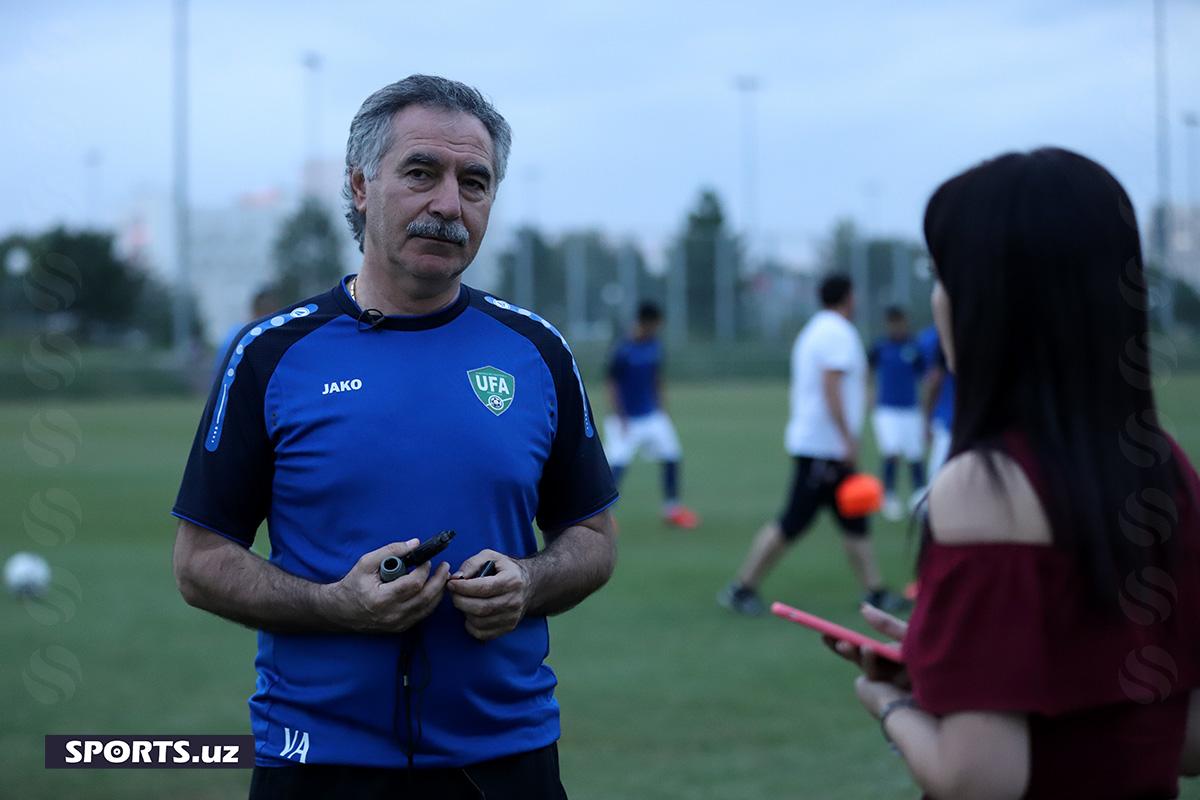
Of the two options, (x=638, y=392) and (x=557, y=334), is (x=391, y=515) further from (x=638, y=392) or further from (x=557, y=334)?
(x=638, y=392)

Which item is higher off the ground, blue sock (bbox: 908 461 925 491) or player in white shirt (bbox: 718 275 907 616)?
player in white shirt (bbox: 718 275 907 616)

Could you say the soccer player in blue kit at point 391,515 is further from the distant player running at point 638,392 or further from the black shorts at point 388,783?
the distant player running at point 638,392

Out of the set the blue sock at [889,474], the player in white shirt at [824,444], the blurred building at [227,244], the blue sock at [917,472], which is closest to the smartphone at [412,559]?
the player in white shirt at [824,444]

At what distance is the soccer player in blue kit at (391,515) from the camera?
9.34ft

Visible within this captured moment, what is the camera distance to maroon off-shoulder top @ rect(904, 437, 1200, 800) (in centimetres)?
193

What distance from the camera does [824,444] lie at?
9992 mm

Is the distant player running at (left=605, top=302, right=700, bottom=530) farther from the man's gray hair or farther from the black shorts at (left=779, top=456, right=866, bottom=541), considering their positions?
the man's gray hair

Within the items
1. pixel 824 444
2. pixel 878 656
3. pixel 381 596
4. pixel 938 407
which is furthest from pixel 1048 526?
pixel 938 407

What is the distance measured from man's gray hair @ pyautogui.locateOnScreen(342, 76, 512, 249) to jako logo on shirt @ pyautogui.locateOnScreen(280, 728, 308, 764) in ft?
3.96

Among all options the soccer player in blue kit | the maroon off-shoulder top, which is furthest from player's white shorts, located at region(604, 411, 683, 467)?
the maroon off-shoulder top

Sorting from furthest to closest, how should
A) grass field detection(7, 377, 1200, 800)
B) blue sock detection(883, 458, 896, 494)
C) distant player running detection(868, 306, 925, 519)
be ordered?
blue sock detection(883, 458, 896, 494), distant player running detection(868, 306, 925, 519), grass field detection(7, 377, 1200, 800)

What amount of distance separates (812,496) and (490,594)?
7300 mm

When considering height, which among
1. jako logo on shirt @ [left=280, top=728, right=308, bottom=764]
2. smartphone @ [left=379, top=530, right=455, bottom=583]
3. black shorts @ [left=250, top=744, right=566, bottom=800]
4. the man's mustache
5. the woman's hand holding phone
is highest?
the man's mustache

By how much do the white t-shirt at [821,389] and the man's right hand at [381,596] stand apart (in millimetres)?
7503
